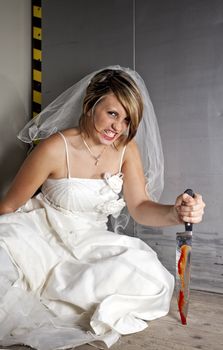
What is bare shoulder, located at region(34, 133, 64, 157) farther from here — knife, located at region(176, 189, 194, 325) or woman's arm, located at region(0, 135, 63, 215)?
knife, located at region(176, 189, 194, 325)

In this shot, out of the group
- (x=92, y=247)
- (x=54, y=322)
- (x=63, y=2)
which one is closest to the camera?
(x=54, y=322)

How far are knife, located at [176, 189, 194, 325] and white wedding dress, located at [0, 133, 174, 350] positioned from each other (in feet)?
0.29

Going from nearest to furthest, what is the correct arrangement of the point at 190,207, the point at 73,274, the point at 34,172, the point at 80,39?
the point at 190,207 → the point at 73,274 → the point at 34,172 → the point at 80,39

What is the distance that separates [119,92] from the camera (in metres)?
1.64

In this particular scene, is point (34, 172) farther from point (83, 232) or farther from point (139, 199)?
point (139, 199)

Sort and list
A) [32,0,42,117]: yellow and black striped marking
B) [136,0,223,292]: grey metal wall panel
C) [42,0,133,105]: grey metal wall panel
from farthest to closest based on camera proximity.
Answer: [32,0,42,117]: yellow and black striped marking, [42,0,133,105]: grey metal wall panel, [136,0,223,292]: grey metal wall panel

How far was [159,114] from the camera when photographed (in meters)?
2.08

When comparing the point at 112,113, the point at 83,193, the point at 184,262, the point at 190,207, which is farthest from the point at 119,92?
the point at 184,262

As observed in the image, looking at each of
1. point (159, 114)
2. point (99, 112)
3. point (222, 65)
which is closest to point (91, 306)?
point (99, 112)

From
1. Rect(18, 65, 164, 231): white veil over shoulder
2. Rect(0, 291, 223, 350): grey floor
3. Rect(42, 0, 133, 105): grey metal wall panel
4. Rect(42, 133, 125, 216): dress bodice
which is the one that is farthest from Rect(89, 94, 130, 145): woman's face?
Rect(0, 291, 223, 350): grey floor

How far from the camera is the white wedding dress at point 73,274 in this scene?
55.0 inches

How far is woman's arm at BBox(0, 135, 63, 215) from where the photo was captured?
168cm

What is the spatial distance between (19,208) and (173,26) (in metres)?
1.17

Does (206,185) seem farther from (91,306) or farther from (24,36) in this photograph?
(24,36)
